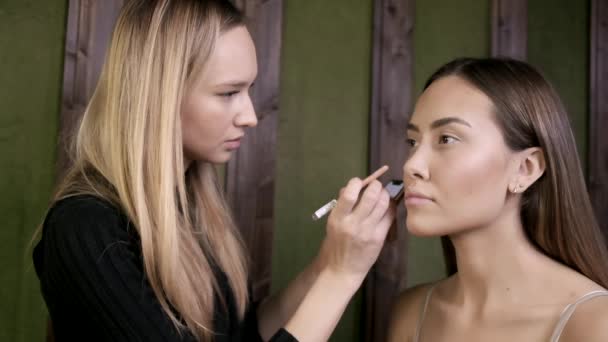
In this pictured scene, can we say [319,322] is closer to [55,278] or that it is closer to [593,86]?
[55,278]

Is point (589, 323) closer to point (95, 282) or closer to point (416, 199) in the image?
point (416, 199)

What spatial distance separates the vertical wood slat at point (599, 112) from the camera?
2566mm

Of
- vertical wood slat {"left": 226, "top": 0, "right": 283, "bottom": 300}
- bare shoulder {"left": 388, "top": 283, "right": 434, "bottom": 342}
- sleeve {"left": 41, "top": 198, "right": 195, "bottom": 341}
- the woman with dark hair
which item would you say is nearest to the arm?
the woman with dark hair

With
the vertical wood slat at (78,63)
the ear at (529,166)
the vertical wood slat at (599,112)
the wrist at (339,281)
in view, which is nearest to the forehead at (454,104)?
the ear at (529,166)

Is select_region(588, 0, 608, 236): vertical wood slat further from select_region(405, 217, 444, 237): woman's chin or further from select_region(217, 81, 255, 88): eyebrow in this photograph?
select_region(217, 81, 255, 88): eyebrow

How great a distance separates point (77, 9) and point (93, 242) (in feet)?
3.23

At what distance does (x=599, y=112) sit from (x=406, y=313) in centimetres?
155

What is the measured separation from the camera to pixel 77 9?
179 cm

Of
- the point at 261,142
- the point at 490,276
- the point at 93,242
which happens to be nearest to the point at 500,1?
the point at 261,142

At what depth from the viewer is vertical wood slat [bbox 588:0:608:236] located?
2566 millimetres

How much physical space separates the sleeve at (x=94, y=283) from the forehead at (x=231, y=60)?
362 mm

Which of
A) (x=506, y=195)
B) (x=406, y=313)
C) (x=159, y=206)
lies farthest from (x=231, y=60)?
(x=406, y=313)

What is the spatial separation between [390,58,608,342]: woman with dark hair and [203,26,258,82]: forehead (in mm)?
408

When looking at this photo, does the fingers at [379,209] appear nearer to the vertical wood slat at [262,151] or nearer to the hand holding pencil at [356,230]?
the hand holding pencil at [356,230]
